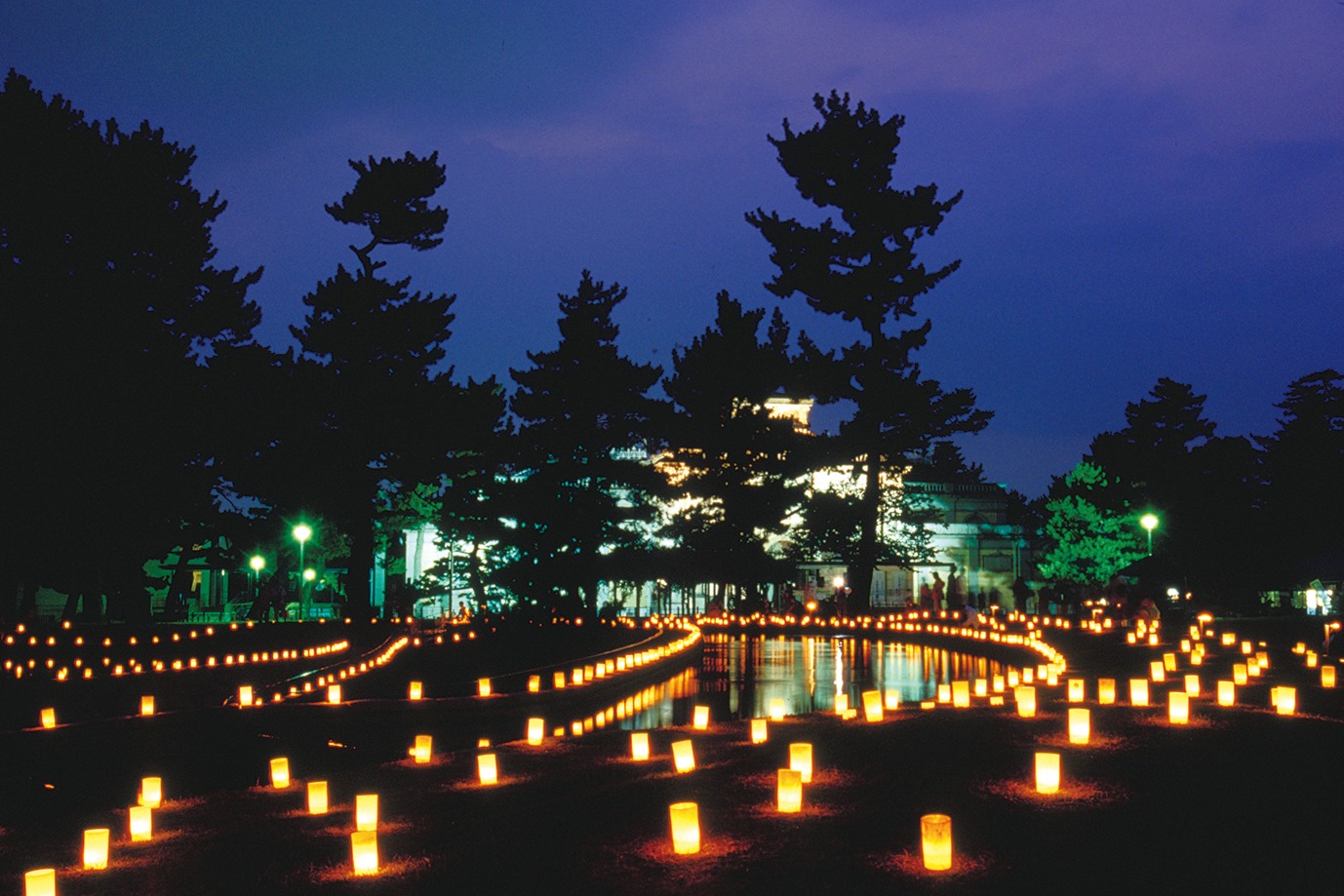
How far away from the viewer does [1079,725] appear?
8227mm

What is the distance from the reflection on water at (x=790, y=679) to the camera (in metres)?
14.9

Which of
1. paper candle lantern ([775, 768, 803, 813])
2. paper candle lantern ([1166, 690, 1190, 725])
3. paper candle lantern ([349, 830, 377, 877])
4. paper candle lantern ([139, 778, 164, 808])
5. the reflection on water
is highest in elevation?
paper candle lantern ([1166, 690, 1190, 725])

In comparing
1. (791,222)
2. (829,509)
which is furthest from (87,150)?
(829,509)

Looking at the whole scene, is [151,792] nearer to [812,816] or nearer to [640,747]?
[640,747]

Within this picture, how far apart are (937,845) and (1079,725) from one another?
316 centimetres

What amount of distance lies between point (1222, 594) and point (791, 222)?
18.4 meters

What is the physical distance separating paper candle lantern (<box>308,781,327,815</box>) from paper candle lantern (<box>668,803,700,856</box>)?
2635 mm

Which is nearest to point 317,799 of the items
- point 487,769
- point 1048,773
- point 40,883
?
point 487,769

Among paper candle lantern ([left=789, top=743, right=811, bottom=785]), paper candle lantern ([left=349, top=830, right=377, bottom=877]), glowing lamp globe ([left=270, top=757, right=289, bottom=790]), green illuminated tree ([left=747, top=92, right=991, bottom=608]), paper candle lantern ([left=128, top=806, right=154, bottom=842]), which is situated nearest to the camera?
paper candle lantern ([left=349, top=830, right=377, bottom=877])

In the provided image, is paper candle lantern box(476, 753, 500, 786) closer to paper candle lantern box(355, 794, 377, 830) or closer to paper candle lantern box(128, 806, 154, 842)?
paper candle lantern box(355, 794, 377, 830)

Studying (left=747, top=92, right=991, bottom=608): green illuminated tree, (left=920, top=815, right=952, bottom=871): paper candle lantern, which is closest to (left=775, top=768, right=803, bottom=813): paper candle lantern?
(left=920, top=815, right=952, bottom=871): paper candle lantern

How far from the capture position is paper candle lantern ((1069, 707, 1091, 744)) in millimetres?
8203

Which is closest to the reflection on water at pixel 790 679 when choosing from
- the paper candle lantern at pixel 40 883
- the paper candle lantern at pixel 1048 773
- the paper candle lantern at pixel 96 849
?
Answer: the paper candle lantern at pixel 1048 773

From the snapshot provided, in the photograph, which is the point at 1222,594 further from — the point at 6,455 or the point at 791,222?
the point at 6,455
